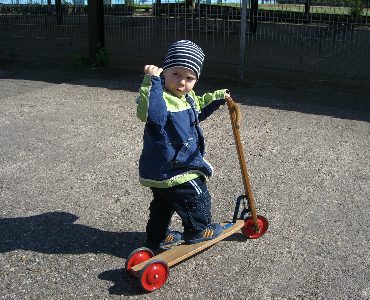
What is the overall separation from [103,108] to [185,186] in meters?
4.31

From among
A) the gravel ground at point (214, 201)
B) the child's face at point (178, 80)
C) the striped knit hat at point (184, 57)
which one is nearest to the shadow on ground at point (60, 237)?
the gravel ground at point (214, 201)

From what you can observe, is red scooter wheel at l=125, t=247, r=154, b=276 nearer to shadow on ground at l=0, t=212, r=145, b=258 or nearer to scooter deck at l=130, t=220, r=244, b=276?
scooter deck at l=130, t=220, r=244, b=276

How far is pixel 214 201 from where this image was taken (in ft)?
14.0

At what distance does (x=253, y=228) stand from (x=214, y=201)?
657 mm

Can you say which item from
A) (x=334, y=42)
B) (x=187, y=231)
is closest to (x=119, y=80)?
(x=334, y=42)

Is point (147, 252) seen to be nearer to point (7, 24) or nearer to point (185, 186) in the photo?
point (185, 186)

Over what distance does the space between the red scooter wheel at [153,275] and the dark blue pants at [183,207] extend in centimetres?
33

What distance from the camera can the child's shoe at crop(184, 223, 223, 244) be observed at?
3.32 m

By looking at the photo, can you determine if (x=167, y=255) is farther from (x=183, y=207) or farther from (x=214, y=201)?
(x=214, y=201)

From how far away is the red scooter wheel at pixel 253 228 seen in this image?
3670 millimetres

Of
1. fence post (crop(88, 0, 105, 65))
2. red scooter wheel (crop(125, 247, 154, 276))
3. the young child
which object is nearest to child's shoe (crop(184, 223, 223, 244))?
the young child

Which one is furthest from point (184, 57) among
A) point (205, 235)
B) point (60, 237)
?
point (60, 237)

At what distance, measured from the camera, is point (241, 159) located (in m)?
3.26

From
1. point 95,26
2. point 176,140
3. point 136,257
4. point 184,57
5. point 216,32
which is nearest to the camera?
point 184,57
